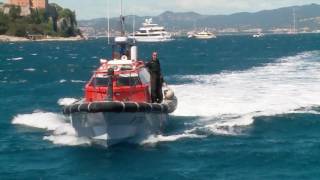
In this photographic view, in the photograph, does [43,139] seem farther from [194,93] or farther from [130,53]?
[194,93]

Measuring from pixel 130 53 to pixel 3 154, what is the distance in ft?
24.6

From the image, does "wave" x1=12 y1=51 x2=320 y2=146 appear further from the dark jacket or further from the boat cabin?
the dark jacket

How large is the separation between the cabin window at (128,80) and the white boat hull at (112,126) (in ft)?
5.02

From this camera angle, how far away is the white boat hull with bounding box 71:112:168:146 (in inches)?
919

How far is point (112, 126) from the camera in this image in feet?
77.2

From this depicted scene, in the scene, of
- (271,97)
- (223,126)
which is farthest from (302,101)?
(223,126)

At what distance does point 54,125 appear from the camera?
96.9 feet

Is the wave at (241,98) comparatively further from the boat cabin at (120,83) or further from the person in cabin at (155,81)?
the boat cabin at (120,83)

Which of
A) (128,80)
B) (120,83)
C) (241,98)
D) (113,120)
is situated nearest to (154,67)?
(128,80)

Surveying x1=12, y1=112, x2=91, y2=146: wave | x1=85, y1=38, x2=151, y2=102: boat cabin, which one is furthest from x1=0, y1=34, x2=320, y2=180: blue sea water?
x1=85, y1=38, x2=151, y2=102: boat cabin

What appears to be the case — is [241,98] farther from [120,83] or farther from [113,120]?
[113,120]

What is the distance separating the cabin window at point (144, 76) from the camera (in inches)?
1039

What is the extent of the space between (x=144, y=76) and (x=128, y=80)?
61.8 inches

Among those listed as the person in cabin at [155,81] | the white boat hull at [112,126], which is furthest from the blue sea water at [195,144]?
the person in cabin at [155,81]
